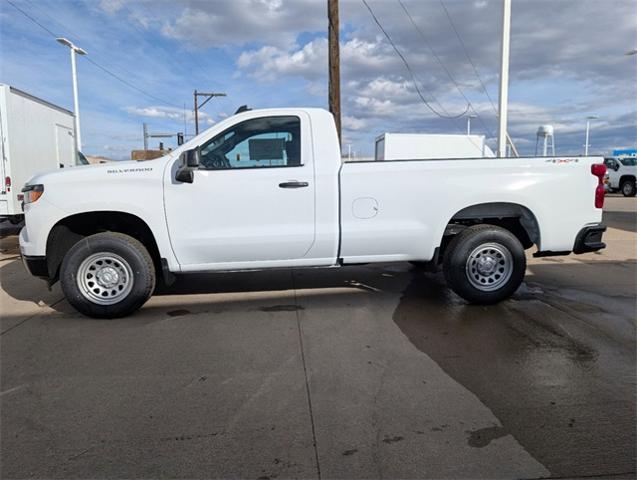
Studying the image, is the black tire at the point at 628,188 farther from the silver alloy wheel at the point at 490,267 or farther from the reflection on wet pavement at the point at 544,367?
the silver alloy wheel at the point at 490,267

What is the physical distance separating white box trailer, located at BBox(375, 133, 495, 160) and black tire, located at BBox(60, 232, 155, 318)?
12745 millimetres

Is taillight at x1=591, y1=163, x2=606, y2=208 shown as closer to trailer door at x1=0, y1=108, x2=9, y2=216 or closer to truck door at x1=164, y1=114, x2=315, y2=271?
truck door at x1=164, y1=114, x2=315, y2=271

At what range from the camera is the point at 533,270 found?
7.42 metres

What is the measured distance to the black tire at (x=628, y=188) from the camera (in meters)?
24.2

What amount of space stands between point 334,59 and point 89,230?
8.96 m

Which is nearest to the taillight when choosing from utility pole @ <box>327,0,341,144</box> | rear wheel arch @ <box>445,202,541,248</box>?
rear wheel arch @ <box>445,202,541,248</box>

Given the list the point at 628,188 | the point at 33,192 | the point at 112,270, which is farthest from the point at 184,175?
the point at 628,188

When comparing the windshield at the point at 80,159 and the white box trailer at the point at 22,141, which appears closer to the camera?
the white box trailer at the point at 22,141

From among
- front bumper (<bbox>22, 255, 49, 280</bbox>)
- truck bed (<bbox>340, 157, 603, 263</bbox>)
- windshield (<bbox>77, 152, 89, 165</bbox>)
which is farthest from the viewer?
windshield (<bbox>77, 152, 89, 165</bbox>)

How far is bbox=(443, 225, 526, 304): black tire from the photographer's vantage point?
17.5ft

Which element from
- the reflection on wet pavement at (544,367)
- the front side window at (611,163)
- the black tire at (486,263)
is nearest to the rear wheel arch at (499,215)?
the black tire at (486,263)

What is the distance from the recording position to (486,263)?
5418mm

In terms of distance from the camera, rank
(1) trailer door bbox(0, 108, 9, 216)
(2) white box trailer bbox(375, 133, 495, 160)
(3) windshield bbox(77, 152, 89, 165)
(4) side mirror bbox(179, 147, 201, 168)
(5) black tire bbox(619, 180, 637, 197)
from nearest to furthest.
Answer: (4) side mirror bbox(179, 147, 201, 168), (1) trailer door bbox(0, 108, 9, 216), (3) windshield bbox(77, 152, 89, 165), (2) white box trailer bbox(375, 133, 495, 160), (5) black tire bbox(619, 180, 637, 197)

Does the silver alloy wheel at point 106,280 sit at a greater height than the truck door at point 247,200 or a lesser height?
lesser
